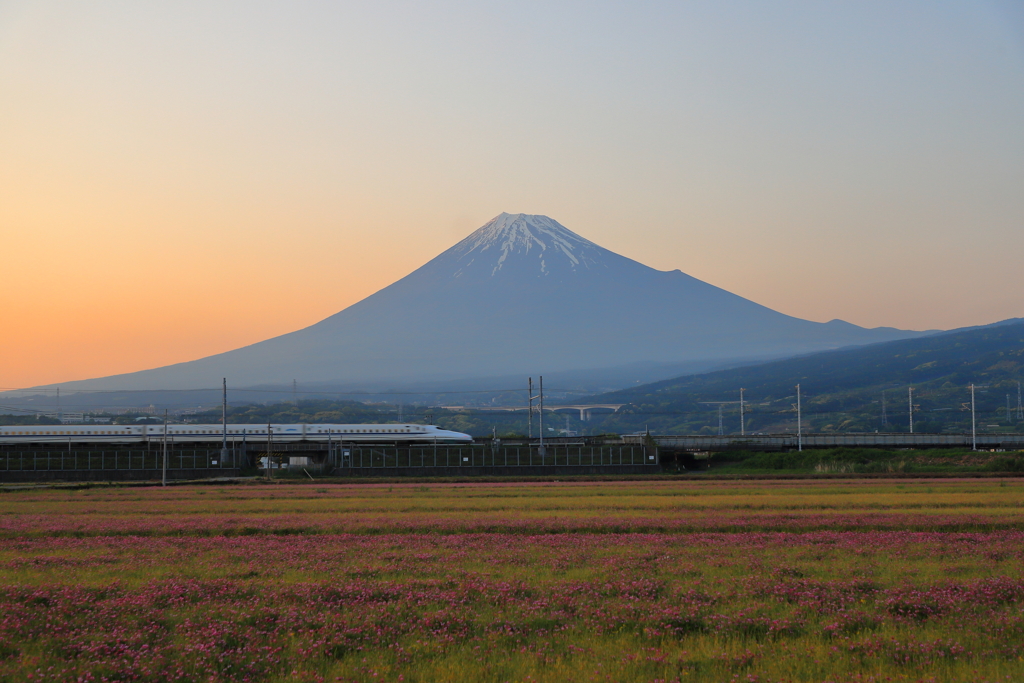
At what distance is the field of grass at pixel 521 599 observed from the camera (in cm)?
1138

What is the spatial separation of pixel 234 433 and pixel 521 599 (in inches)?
3382

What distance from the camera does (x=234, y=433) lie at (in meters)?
93.9

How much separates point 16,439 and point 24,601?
96130 millimetres

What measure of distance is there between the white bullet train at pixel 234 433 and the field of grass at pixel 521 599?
67383 millimetres

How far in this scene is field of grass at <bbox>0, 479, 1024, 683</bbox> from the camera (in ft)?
37.3

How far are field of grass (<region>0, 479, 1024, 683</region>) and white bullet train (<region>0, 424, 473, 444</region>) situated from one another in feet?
221

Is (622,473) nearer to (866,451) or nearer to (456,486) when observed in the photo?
(456,486)

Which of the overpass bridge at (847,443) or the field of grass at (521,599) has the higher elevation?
the field of grass at (521,599)

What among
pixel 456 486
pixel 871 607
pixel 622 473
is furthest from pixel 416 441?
pixel 871 607

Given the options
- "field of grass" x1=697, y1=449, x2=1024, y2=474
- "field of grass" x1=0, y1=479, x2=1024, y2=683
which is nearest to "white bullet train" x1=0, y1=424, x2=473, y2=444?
"field of grass" x1=697, y1=449, x2=1024, y2=474

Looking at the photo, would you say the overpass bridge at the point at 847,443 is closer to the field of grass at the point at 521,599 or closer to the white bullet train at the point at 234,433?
the white bullet train at the point at 234,433

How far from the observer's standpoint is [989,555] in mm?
19078

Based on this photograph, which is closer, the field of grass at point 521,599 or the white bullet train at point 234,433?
the field of grass at point 521,599

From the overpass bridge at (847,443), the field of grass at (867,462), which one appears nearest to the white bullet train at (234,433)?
the overpass bridge at (847,443)
